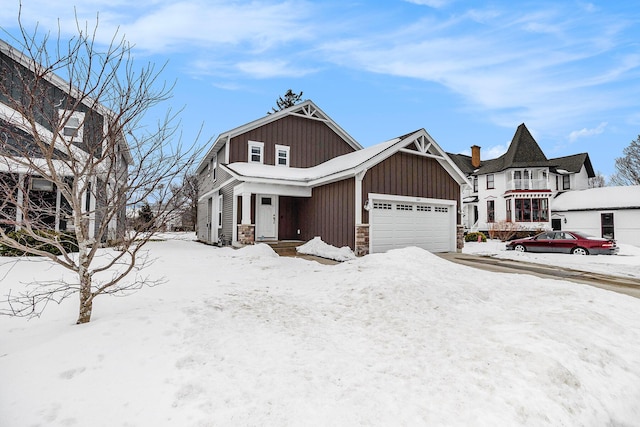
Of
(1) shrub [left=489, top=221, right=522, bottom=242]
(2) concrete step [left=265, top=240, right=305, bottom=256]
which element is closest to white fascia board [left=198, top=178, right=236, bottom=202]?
(2) concrete step [left=265, top=240, right=305, bottom=256]

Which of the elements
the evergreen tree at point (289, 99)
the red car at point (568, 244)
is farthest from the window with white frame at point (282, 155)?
the evergreen tree at point (289, 99)

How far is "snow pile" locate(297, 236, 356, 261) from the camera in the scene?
10.6m

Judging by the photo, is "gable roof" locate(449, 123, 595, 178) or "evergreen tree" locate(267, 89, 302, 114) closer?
"gable roof" locate(449, 123, 595, 178)

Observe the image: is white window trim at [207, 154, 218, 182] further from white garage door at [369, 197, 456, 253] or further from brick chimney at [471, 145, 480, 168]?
brick chimney at [471, 145, 480, 168]

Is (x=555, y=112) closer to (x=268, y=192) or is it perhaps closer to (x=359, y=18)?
(x=359, y=18)

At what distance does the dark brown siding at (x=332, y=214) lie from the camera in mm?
11710

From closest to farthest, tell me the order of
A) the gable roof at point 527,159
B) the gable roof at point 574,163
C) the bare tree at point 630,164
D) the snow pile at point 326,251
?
1. the snow pile at point 326,251
2. the gable roof at point 527,159
3. the gable roof at point 574,163
4. the bare tree at point 630,164

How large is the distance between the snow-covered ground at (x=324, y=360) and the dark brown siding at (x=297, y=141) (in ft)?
37.2

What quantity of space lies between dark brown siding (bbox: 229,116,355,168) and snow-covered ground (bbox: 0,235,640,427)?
11.3m

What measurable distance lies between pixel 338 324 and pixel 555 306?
149 inches

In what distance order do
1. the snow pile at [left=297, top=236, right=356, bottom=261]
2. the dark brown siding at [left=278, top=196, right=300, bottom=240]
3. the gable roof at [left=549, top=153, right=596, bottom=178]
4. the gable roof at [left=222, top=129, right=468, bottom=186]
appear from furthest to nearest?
the gable roof at [left=549, top=153, right=596, bottom=178]
the dark brown siding at [left=278, top=196, right=300, bottom=240]
the gable roof at [left=222, top=129, right=468, bottom=186]
the snow pile at [left=297, top=236, right=356, bottom=261]

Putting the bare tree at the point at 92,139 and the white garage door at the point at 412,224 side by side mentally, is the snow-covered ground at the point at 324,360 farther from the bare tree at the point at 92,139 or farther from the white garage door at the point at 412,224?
the white garage door at the point at 412,224

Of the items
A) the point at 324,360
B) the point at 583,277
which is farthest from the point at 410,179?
the point at 324,360

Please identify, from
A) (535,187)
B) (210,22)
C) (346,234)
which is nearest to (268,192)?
(346,234)
